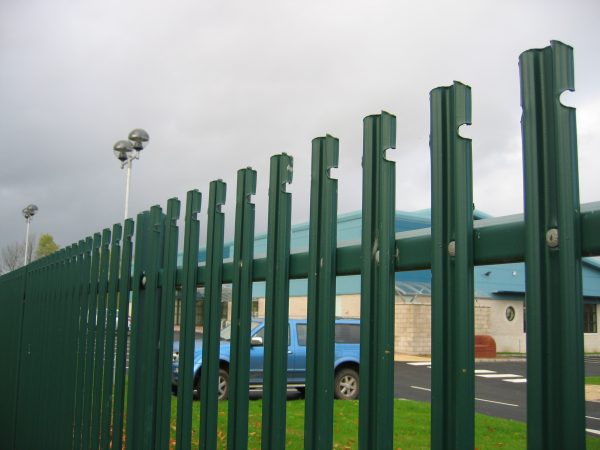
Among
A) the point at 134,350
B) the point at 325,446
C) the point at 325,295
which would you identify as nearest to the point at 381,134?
the point at 325,295

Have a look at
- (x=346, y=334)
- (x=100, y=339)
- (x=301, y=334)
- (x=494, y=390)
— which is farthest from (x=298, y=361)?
(x=494, y=390)

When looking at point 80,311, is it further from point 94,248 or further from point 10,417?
point 10,417

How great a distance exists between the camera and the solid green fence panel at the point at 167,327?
8.99 ft

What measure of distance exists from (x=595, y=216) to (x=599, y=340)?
3407cm

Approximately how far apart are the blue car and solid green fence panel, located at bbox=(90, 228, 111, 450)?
4.54 meters

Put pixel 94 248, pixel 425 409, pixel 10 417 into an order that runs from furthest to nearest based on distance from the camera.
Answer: pixel 425 409, pixel 10 417, pixel 94 248

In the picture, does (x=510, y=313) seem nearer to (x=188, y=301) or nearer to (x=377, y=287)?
(x=188, y=301)

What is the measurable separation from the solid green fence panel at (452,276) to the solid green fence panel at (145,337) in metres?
1.77

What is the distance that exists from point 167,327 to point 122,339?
592 mm

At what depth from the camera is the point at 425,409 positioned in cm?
962

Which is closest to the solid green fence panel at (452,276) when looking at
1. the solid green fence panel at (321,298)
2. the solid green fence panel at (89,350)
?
the solid green fence panel at (321,298)

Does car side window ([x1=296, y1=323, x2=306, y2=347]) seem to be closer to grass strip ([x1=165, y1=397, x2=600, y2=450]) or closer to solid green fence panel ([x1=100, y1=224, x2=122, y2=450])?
grass strip ([x1=165, y1=397, x2=600, y2=450])

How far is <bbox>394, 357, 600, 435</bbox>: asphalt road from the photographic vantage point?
11.6 metres

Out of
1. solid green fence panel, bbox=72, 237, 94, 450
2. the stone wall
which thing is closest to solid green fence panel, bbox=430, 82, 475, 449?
solid green fence panel, bbox=72, 237, 94, 450
